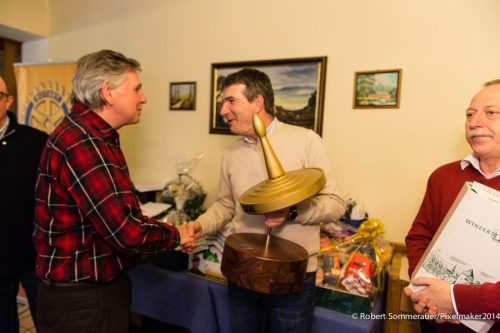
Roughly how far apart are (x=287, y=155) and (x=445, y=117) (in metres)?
0.97

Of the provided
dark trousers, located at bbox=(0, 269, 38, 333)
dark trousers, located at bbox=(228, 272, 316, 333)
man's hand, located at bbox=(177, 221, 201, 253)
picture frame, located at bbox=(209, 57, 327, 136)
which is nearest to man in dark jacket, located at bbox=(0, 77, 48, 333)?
dark trousers, located at bbox=(0, 269, 38, 333)

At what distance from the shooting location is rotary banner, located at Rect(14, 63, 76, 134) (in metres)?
2.55

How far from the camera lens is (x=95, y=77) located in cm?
115

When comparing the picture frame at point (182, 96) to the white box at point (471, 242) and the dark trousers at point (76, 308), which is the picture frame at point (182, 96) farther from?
the white box at point (471, 242)

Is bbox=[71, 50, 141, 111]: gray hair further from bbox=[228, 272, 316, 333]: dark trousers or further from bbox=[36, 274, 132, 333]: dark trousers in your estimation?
bbox=[228, 272, 316, 333]: dark trousers

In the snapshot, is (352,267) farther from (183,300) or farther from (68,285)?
(68,285)

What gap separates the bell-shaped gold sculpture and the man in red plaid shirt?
33 cm

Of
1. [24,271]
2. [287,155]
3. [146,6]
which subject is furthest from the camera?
[146,6]

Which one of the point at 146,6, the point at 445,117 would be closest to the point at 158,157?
the point at 146,6

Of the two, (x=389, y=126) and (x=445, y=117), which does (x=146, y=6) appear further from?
(x=445, y=117)

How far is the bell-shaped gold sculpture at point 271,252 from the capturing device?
36.7 inches

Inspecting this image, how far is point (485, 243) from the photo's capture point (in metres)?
0.84

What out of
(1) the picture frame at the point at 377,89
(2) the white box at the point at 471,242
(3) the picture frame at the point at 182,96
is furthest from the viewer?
(3) the picture frame at the point at 182,96

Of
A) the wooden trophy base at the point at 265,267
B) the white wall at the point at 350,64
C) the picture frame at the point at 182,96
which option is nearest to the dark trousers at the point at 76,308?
the wooden trophy base at the point at 265,267
